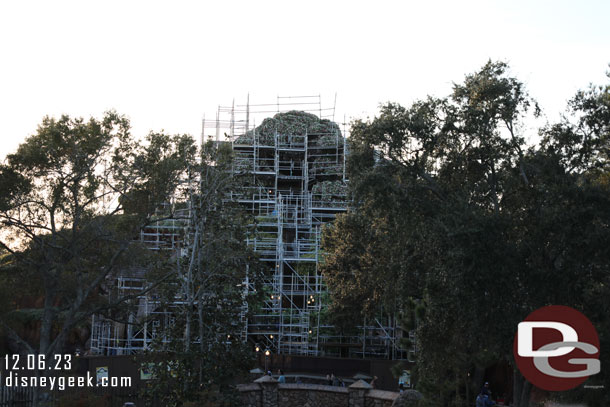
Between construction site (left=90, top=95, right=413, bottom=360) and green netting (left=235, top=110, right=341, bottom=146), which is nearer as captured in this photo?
construction site (left=90, top=95, right=413, bottom=360)

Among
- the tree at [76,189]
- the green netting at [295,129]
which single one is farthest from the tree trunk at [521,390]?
the green netting at [295,129]

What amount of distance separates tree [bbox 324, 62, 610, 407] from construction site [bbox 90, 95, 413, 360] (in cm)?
1238

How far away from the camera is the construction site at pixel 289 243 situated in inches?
1479

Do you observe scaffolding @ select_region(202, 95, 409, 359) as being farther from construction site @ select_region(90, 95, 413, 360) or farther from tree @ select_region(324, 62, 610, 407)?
tree @ select_region(324, 62, 610, 407)

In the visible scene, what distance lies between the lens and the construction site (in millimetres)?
37562

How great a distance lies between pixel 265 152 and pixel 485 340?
3671 centimetres

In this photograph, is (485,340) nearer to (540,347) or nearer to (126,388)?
(540,347)

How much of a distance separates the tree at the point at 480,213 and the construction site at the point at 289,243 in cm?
1238

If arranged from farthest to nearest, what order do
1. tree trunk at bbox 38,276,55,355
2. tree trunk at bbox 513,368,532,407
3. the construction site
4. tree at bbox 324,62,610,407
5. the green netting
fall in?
the green netting
the construction site
tree trunk at bbox 38,276,55,355
tree trunk at bbox 513,368,532,407
tree at bbox 324,62,610,407

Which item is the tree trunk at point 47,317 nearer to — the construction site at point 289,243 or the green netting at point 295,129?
the construction site at point 289,243

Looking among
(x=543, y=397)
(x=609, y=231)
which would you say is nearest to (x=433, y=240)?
(x=609, y=231)

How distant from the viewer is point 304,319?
3897cm

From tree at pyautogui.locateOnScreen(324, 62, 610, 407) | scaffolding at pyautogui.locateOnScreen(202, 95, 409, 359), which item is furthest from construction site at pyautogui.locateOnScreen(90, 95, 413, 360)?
tree at pyautogui.locateOnScreen(324, 62, 610, 407)

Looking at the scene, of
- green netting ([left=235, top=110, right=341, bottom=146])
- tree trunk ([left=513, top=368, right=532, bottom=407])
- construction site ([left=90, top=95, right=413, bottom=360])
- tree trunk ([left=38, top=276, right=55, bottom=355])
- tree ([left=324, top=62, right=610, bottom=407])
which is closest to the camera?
tree ([left=324, top=62, right=610, bottom=407])
